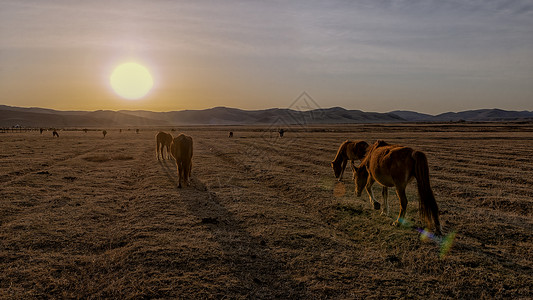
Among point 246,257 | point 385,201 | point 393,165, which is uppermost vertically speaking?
point 393,165

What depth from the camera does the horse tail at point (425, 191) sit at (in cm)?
721

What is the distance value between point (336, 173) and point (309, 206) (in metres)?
4.70

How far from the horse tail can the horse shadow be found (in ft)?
13.0

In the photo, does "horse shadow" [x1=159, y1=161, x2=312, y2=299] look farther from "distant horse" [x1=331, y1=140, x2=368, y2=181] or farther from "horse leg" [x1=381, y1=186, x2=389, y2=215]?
"distant horse" [x1=331, y1=140, x2=368, y2=181]

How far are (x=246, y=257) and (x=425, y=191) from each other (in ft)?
15.3

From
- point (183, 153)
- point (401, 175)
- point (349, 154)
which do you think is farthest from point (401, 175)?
point (183, 153)

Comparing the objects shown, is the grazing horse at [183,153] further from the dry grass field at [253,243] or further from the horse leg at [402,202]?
the horse leg at [402,202]

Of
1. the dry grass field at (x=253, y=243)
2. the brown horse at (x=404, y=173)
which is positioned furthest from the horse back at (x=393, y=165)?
the dry grass field at (x=253, y=243)

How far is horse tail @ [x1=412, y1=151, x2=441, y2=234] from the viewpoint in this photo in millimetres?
7211

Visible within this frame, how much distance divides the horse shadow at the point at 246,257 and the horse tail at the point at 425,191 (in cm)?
395

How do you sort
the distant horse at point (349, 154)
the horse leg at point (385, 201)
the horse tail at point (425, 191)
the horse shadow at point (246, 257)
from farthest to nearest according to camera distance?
→ the distant horse at point (349, 154) < the horse leg at point (385, 201) < the horse tail at point (425, 191) < the horse shadow at point (246, 257)

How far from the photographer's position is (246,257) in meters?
6.42

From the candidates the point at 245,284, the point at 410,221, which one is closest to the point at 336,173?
the point at 410,221

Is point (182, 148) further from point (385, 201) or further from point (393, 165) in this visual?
point (393, 165)
